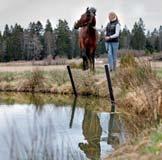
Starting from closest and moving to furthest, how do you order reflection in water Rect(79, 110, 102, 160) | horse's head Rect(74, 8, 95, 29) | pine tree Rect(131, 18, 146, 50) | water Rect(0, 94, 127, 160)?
water Rect(0, 94, 127, 160), reflection in water Rect(79, 110, 102, 160), horse's head Rect(74, 8, 95, 29), pine tree Rect(131, 18, 146, 50)

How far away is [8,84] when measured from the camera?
2519 cm

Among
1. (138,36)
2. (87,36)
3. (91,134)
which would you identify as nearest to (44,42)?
(138,36)

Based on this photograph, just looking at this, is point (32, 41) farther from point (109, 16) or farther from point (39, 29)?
point (109, 16)

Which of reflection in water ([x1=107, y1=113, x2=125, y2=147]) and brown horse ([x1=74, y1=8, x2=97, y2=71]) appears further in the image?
brown horse ([x1=74, y1=8, x2=97, y2=71])

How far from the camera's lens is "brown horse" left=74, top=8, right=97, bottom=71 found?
71.3 ft

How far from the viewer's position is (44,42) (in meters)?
66.9

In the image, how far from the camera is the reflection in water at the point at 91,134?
10.9m

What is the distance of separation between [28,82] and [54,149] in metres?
14.9

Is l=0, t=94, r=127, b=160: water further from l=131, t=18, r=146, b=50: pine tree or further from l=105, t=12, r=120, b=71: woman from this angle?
l=131, t=18, r=146, b=50: pine tree

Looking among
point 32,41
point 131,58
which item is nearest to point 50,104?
point 131,58

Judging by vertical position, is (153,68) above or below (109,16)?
below

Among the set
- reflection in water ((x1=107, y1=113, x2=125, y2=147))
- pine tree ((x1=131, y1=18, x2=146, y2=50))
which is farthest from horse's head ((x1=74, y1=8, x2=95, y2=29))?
pine tree ((x1=131, y1=18, x2=146, y2=50))

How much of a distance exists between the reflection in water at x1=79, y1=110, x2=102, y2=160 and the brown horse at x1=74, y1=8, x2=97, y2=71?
18.4 feet

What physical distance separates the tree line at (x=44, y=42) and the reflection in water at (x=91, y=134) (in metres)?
46.1
